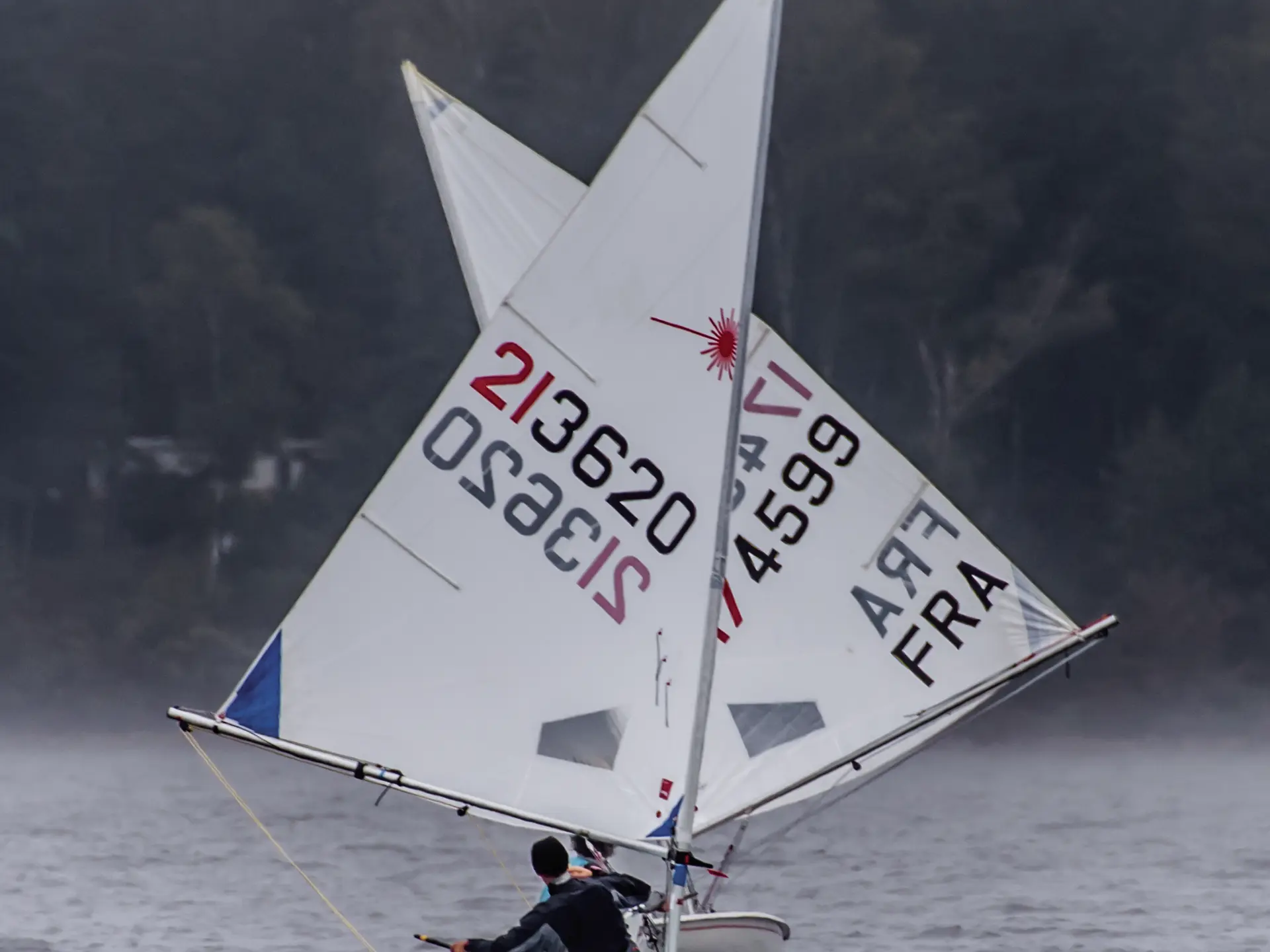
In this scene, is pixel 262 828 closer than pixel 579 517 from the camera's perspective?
No

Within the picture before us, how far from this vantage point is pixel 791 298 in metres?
43.1

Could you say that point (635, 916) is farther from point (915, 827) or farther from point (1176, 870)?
point (915, 827)

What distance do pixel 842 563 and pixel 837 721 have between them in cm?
75

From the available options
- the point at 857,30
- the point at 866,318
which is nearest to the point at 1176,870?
the point at 866,318

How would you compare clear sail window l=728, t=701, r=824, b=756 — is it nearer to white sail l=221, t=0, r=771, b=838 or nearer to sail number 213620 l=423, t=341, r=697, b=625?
white sail l=221, t=0, r=771, b=838

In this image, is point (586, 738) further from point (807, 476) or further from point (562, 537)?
point (807, 476)

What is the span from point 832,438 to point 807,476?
0.22 meters

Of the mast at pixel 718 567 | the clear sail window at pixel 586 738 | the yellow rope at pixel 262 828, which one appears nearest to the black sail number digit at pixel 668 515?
the mast at pixel 718 567

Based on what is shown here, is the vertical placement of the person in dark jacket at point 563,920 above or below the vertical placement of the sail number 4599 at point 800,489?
below

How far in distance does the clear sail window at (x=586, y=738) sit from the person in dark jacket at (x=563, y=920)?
3.36ft

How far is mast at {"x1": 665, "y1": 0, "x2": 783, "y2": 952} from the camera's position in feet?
29.0

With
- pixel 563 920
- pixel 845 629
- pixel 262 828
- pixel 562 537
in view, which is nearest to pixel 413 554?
pixel 562 537

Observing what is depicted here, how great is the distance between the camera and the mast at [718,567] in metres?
8.83

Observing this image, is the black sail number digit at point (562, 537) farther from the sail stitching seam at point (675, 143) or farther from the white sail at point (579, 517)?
the sail stitching seam at point (675, 143)
